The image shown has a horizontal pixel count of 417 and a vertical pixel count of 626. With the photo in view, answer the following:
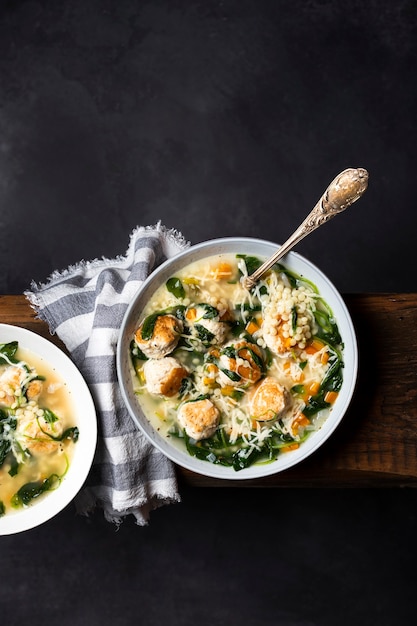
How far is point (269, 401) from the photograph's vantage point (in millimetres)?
2920

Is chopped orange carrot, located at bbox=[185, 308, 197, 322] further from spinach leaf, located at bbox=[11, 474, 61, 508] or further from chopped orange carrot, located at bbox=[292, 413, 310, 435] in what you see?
spinach leaf, located at bbox=[11, 474, 61, 508]

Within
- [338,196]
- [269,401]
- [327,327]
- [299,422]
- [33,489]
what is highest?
[338,196]

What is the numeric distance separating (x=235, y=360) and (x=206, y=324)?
19 centimetres

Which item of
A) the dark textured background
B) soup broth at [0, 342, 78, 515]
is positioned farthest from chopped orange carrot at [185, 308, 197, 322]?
the dark textured background

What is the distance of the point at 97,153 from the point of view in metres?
4.72

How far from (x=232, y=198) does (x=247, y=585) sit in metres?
2.46

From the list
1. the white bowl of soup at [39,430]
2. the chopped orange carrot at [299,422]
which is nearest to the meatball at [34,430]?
the white bowl of soup at [39,430]

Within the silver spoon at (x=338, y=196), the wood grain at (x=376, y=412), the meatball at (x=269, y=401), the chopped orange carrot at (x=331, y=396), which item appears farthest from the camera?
the wood grain at (x=376, y=412)

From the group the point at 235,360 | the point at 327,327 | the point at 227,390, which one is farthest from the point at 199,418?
the point at 327,327

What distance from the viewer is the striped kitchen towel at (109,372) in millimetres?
3090

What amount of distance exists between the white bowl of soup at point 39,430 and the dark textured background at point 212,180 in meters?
1.54

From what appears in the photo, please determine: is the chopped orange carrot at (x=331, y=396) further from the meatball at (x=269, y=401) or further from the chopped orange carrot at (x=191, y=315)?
the chopped orange carrot at (x=191, y=315)

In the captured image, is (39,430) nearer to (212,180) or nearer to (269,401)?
(269,401)

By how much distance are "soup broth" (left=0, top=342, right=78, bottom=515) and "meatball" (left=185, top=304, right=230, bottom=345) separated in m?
0.62
